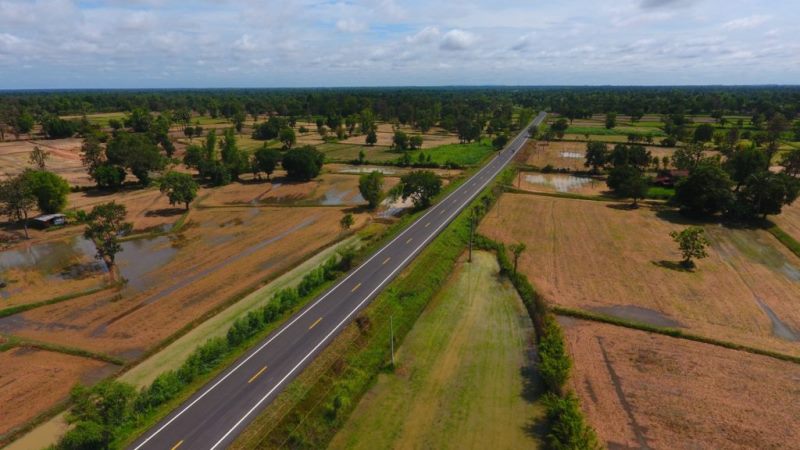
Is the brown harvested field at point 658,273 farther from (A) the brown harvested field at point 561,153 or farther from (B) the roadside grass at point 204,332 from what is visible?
(A) the brown harvested field at point 561,153

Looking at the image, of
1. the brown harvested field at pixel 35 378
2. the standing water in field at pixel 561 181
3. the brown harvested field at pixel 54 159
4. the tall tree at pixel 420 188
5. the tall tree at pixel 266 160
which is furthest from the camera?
the brown harvested field at pixel 54 159

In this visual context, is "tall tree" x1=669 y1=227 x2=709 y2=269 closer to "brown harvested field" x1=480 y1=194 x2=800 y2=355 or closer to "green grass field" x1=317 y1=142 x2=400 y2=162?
"brown harvested field" x1=480 y1=194 x2=800 y2=355

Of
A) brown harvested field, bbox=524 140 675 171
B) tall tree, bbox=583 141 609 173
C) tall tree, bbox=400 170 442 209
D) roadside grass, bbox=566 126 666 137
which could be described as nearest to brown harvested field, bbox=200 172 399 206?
tall tree, bbox=400 170 442 209

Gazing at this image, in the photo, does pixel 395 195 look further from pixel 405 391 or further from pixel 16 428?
pixel 16 428

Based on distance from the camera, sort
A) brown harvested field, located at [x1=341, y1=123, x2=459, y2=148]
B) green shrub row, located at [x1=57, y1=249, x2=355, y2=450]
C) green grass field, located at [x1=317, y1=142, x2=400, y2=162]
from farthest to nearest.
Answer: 1. brown harvested field, located at [x1=341, y1=123, x2=459, y2=148]
2. green grass field, located at [x1=317, y1=142, x2=400, y2=162]
3. green shrub row, located at [x1=57, y1=249, x2=355, y2=450]

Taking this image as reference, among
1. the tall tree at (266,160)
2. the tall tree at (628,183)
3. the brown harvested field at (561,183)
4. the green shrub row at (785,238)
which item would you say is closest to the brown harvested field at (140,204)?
the tall tree at (266,160)

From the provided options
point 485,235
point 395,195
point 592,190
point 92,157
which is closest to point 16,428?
point 485,235
